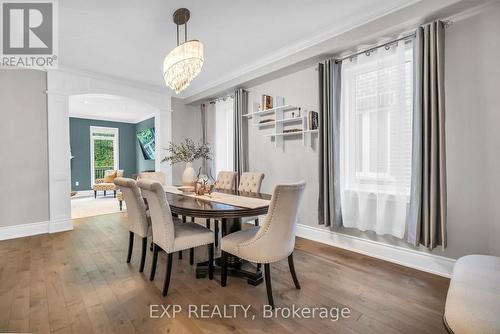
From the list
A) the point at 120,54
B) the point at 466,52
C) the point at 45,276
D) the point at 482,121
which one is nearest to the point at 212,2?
the point at 120,54

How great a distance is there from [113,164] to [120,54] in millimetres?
6226

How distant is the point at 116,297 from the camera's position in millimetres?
2031

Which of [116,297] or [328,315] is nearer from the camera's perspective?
[328,315]

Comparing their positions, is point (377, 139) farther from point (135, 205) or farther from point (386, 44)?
point (135, 205)

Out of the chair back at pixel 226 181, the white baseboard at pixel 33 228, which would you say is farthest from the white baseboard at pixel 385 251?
the white baseboard at pixel 33 228

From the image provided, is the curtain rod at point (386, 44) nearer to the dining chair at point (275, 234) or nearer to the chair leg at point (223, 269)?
the dining chair at point (275, 234)

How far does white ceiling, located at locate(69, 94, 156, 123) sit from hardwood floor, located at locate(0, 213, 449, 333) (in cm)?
425

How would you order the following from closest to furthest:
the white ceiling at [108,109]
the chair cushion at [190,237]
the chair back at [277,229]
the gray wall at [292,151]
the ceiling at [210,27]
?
1. the chair back at [277,229]
2. the chair cushion at [190,237]
3. the ceiling at [210,27]
4. the gray wall at [292,151]
5. the white ceiling at [108,109]

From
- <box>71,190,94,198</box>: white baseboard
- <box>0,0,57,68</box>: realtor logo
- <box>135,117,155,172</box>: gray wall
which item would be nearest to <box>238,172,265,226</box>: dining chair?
<box>0,0,57,68</box>: realtor logo

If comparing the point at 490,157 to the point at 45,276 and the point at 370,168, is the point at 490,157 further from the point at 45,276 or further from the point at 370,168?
the point at 45,276

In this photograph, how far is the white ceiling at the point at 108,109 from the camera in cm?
638

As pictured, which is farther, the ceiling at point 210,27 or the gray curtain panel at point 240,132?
the gray curtain panel at point 240,132

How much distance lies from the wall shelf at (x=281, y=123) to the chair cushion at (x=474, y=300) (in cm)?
224

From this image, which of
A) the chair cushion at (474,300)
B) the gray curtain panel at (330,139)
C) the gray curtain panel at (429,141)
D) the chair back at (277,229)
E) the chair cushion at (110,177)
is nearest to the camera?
the chair cushion at (474,300)
